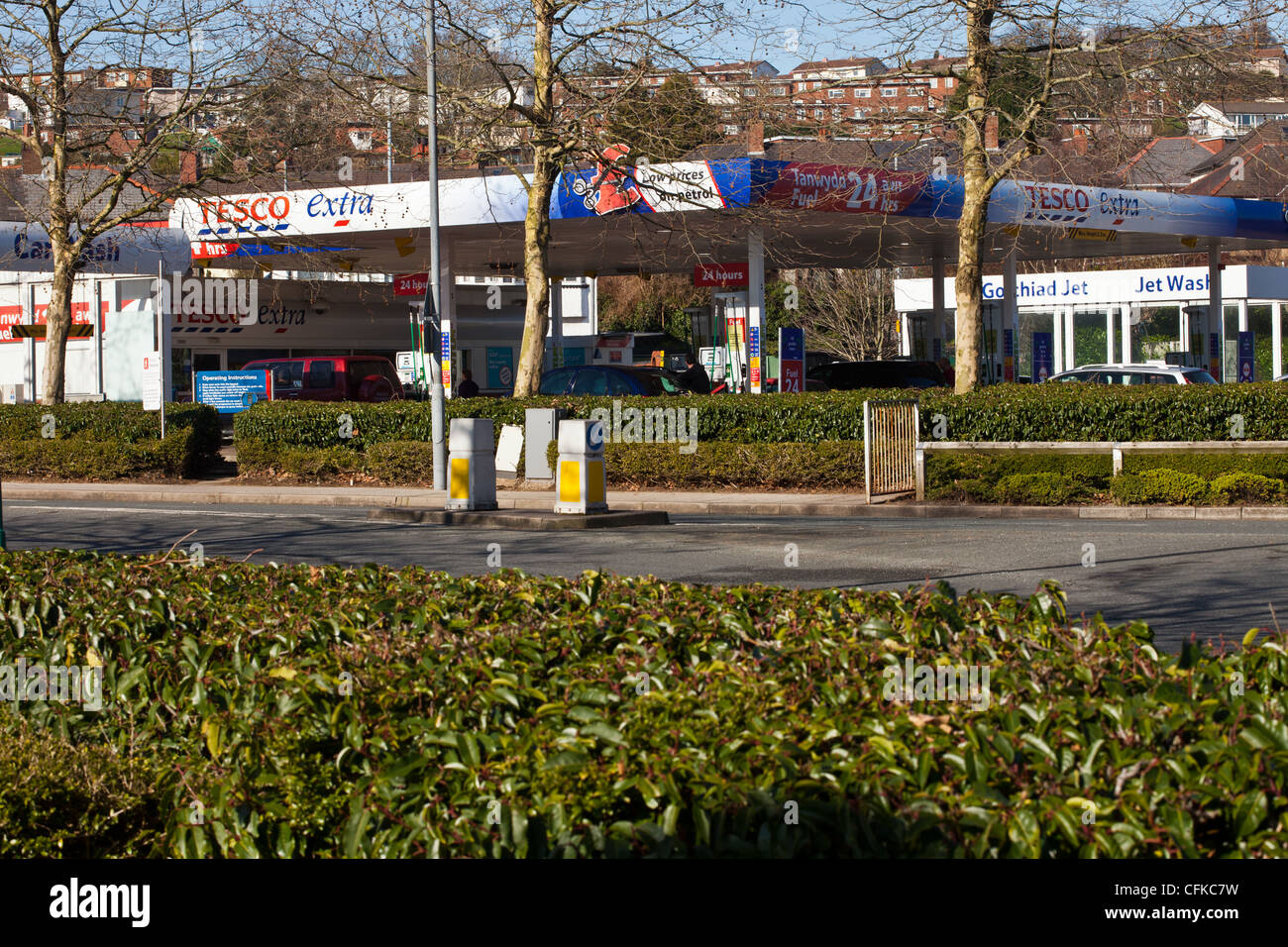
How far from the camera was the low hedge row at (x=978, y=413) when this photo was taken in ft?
64.4

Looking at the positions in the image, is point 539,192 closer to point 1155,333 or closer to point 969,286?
point 969,286

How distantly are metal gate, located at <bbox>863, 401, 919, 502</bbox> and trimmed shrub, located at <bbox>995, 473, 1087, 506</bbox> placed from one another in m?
1.44

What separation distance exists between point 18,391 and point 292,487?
1644cm

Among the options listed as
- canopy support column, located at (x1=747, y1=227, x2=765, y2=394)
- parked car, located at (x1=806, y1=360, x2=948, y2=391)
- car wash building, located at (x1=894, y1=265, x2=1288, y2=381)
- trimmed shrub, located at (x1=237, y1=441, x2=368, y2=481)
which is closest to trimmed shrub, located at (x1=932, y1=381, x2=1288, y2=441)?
canopy support column, located at (x1=747, y1=227, x2=765, y2=394)

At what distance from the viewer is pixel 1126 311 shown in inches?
1666

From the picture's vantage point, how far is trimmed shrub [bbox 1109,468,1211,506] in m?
17.2

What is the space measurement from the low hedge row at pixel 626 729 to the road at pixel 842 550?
4558 millimetres

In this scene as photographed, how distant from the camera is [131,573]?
6.11 m

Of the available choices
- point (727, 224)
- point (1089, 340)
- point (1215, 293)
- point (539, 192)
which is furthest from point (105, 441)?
point (1089, 340)

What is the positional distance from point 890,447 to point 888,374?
11.6 m

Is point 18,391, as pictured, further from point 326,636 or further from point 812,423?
point 326,636

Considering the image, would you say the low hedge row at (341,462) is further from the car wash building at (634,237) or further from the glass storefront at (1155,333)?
the glass storefront at (1155,333)

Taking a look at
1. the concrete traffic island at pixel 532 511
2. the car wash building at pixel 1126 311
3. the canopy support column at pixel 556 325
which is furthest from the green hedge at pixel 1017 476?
the canopy support column at pixel 556 325

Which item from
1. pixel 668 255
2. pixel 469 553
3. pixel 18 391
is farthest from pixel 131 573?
pixel 18 391
